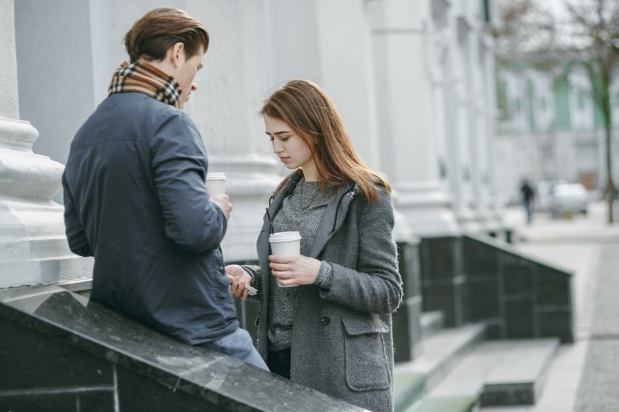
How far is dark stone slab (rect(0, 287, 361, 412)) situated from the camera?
9.85ft

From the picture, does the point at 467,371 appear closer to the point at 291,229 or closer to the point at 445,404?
the point at 445,404

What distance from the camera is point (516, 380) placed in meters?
8.34

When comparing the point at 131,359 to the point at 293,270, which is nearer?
the point at 131,359

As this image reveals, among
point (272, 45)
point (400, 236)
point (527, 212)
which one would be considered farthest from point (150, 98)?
point (527, 212)

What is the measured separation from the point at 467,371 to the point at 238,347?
19.7 feet

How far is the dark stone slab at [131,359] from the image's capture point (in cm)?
300

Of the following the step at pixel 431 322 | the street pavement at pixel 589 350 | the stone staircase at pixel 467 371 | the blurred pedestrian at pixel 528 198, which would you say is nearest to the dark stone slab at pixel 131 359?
the stone staircase at pixel 467 371

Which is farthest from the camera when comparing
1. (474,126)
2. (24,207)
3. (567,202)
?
(567,202)

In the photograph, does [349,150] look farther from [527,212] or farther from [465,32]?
[527,212]

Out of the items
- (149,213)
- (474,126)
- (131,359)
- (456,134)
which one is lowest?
(131,359)

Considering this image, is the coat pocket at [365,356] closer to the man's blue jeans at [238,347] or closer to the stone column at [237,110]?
the man's blue jeans at [238,347]

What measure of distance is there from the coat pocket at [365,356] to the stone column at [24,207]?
0.95m

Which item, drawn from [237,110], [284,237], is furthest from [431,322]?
[284,237]

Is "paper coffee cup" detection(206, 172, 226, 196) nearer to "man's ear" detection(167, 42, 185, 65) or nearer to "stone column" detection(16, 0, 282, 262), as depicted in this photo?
"man's ear" detection(167, 42, 185, 65)
